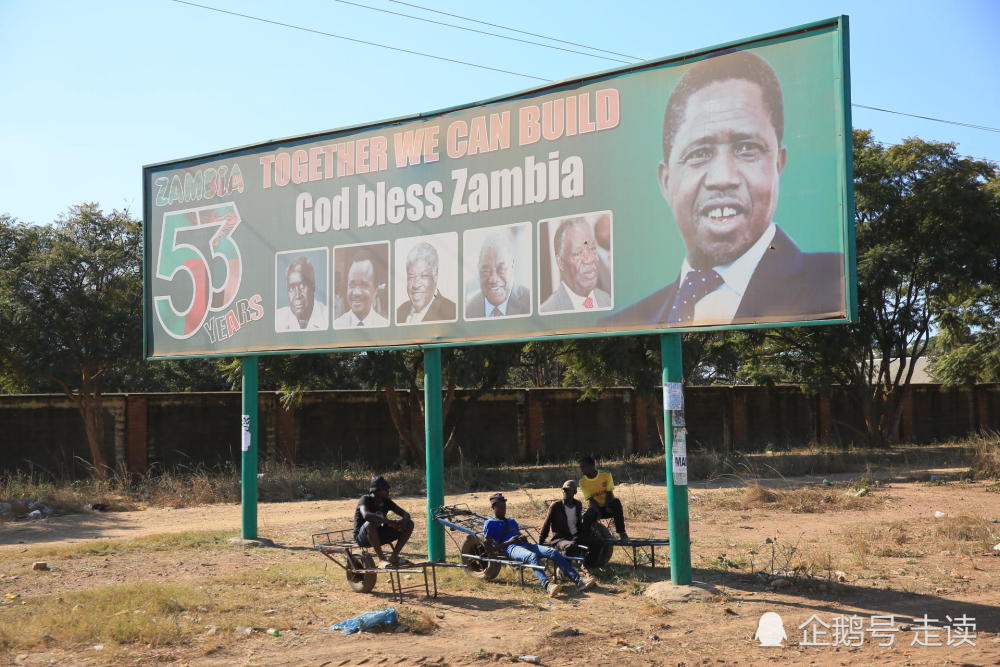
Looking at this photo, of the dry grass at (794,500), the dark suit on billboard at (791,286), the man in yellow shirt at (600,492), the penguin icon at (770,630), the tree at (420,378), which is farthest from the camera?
the tree at (420,378)

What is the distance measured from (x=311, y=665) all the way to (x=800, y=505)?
11.4m

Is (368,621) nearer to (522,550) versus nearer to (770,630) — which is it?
(522,550)

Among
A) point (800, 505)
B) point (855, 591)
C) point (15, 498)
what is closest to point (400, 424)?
point (15, 498)

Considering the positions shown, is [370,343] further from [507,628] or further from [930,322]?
[930,322]

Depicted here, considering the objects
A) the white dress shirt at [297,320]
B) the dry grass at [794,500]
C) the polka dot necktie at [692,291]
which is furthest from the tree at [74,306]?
the polka dot necktie at [692,291]

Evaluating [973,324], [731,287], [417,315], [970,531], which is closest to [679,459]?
[731,287]

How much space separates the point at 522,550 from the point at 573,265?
10.7 feet

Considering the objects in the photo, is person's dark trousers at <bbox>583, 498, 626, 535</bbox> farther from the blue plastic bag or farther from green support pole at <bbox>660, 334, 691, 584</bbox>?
the blue plastic bag

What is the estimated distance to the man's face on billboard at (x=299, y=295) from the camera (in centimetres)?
1291

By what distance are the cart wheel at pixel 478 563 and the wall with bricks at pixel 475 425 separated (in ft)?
41.5

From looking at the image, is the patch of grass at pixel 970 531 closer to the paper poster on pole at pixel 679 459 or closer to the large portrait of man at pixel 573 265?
the paper poster on pole at pixel 679 459

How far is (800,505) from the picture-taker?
53.5ft

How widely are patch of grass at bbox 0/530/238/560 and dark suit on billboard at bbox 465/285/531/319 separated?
18.2 feet

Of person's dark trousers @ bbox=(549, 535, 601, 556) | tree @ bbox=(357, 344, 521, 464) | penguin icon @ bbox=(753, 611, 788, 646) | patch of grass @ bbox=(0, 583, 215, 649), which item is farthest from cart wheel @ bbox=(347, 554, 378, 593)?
tree @ bbox=(357, 344, 521, 464)
